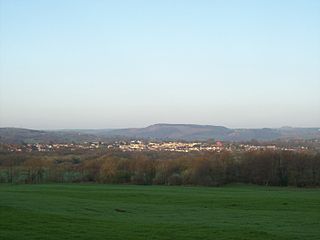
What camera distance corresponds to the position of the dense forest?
90.9 meters

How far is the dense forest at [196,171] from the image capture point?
90.9 meters

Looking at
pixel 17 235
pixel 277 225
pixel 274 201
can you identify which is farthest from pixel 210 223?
pixel 274 201

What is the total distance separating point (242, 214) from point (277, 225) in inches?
264

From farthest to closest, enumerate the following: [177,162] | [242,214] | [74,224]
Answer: [177,162] → [242,214] → [74,224]

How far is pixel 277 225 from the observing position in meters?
25.5

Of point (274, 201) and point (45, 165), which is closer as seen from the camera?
point (274, 201)

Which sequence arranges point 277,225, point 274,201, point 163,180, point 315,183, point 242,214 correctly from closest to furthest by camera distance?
point 277,225
point 242,214
point 274,201
point 315,183
point 163,180

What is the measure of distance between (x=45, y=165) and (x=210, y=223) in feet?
295

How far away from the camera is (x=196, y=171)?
9431 cm

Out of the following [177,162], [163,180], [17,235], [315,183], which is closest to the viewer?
[17,235]

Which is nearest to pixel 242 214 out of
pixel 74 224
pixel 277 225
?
pixel 277 225

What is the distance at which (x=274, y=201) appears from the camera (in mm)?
44094

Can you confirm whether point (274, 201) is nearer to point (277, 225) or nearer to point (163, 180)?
point (277, 225)

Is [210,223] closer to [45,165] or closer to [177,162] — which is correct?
[177,162]
